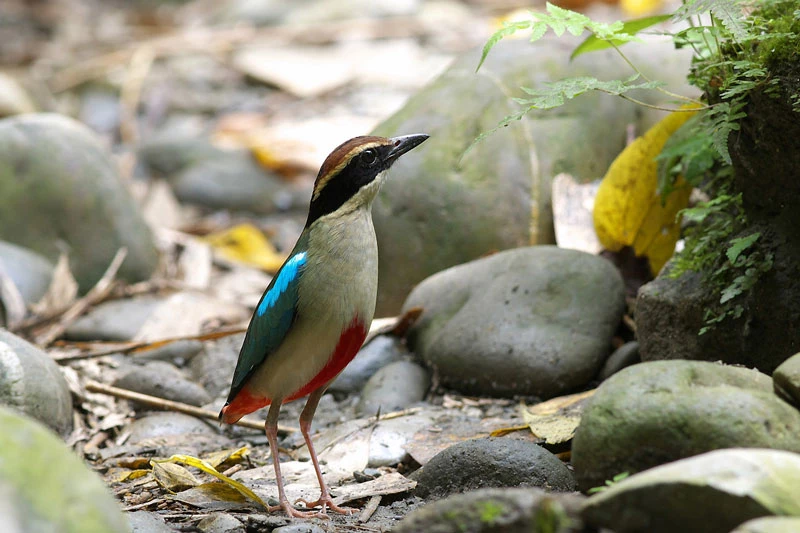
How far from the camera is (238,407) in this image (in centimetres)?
458

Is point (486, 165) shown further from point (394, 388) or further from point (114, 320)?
point (114, 320)

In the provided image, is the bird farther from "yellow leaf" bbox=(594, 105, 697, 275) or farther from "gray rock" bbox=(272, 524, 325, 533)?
"yellow leaf" bbox=(594, 105, 697, 275)

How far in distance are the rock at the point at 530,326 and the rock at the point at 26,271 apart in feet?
10.8

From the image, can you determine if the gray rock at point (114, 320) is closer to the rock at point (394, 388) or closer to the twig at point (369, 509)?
the rock at point (394, 388)

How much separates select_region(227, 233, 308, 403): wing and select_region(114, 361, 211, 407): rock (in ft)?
4.94

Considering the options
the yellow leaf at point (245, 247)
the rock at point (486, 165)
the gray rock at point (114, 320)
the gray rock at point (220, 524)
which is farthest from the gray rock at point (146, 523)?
the yellow leaf at point (245, 247)

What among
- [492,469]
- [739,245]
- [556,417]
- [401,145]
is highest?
[401,145]

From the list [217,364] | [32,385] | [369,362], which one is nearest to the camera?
[32,385]

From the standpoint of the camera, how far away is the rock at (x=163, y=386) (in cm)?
580

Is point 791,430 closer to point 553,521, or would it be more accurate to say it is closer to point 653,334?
point 553,521

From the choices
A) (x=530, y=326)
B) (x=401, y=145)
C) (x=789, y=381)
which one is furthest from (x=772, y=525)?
(x=530, y=326)

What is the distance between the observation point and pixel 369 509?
400cm

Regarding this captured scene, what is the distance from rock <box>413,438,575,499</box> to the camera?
12.5 ft

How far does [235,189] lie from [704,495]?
27.7ft
